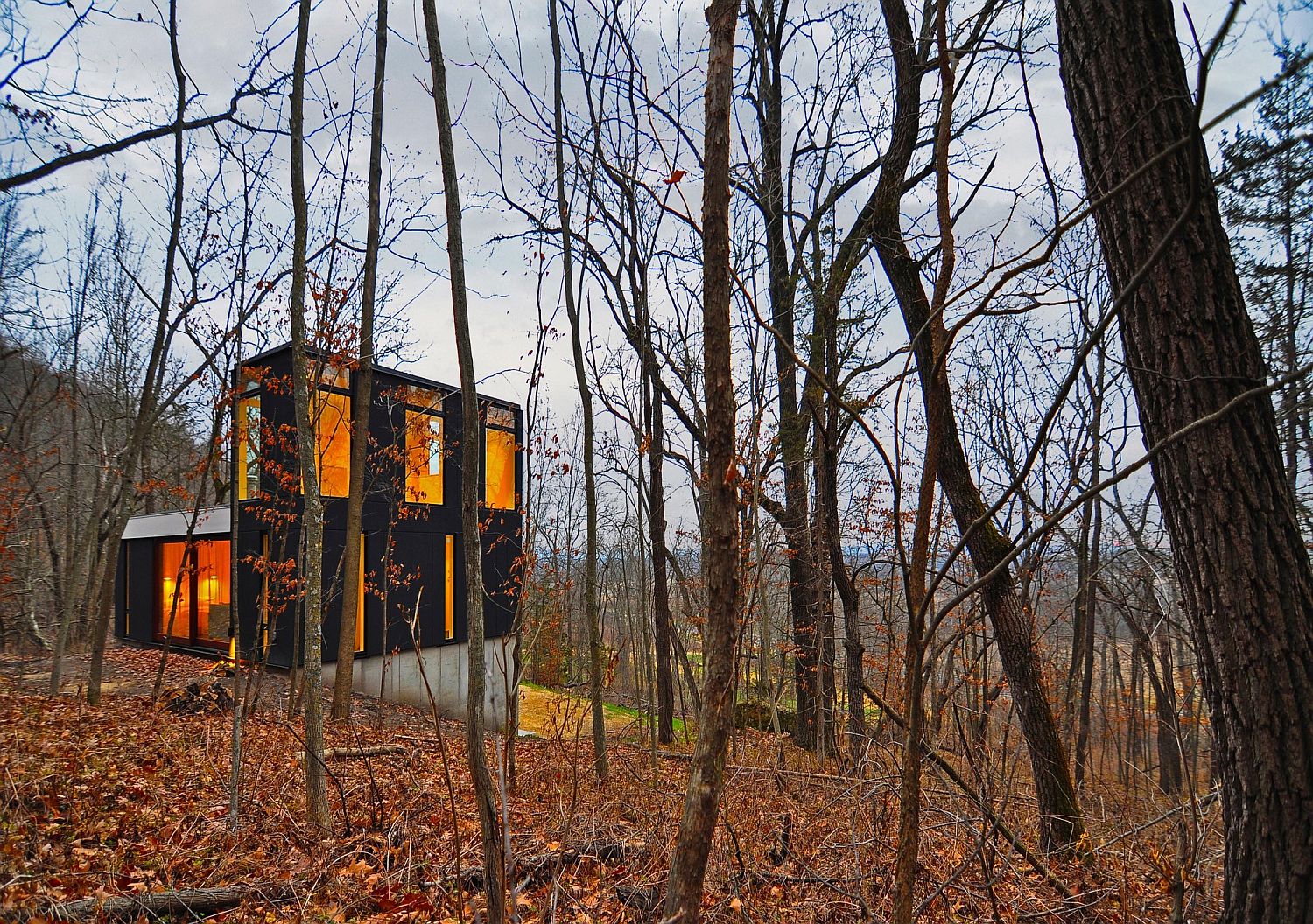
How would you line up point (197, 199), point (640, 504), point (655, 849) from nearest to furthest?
1. point (655, 849)
2. point (197, 199)
3. point (640, 504)

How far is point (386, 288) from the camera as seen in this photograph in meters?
9.25

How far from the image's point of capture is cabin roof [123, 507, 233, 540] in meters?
12.3

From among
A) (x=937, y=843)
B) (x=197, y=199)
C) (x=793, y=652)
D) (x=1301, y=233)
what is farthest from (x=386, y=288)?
(x=1301, y=233)

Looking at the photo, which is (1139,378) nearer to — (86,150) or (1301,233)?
(1301,233)

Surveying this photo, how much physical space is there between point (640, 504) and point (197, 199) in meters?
7.08

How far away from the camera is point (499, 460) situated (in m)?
14.4

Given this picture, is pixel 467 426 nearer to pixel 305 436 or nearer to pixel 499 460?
pixel 305 436

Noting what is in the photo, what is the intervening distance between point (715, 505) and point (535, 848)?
2804mm

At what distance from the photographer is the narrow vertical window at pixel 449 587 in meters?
13.5

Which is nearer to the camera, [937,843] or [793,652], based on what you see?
[937,843]

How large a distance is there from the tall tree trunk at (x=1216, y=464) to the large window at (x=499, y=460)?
501 inches

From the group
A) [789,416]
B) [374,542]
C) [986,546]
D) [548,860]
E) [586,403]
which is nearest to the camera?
[548,860]

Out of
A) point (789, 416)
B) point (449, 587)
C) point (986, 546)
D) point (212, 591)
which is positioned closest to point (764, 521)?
point (789, 416)

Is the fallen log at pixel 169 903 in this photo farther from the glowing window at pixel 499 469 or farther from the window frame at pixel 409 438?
the glowing window at pixel 499 469
